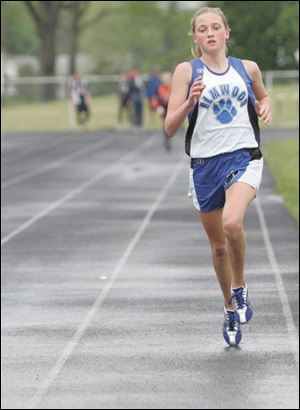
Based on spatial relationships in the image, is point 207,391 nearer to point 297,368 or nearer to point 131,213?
point 297,368

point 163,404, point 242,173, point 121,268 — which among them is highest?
point 242,173

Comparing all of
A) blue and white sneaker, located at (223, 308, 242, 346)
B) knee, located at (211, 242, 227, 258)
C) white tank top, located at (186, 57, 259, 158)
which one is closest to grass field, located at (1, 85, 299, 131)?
blue and white sneaker, located at (223, 308, 242, 346)

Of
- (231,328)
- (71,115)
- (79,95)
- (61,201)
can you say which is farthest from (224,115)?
(71,115)

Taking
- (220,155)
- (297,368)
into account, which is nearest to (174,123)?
(220,155)

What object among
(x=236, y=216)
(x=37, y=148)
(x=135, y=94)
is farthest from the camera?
(x=135, y=94)

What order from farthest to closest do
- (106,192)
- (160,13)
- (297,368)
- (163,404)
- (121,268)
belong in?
(160,13) < (163,404) < (297,368) < (106,192) < (121,268)

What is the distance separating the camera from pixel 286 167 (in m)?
70.7

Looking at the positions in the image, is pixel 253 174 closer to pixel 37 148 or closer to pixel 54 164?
pixel 54 164

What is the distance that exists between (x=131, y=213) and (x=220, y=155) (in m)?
54.9

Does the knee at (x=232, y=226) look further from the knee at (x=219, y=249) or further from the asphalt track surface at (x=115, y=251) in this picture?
the asphalt track surface at (x=115, y=251)

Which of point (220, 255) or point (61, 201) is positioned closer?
point (220, 255)

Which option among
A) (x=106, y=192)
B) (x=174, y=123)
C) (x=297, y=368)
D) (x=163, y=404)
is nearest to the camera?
(x=174, y=123)

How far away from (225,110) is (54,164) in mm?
70809

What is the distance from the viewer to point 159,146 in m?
83.7
